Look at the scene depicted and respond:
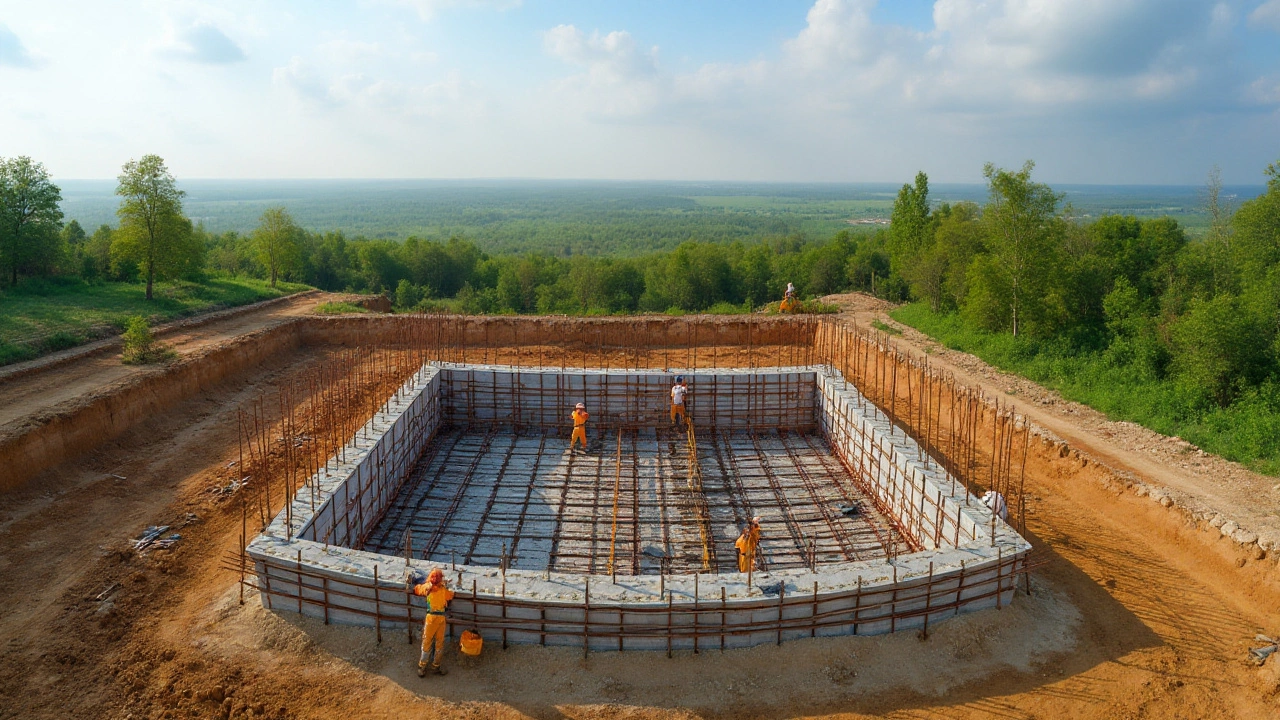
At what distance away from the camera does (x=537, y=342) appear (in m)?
19.9

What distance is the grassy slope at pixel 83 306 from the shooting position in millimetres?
14992

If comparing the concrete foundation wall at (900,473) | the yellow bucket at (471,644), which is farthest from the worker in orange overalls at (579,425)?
the yellow bucket at (471,644)

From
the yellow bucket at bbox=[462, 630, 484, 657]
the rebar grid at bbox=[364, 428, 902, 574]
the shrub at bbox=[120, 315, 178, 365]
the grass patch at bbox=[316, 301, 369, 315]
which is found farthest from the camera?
the grass patch at bbox=[316, 301, 369, 315]

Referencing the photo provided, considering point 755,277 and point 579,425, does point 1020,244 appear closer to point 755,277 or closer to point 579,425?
point 579,425

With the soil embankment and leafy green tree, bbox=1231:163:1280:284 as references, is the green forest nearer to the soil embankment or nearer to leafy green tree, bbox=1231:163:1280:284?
leafy green tree, bbox=1231:163:1280:284

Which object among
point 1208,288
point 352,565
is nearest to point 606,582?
point 352,565

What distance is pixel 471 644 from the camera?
6594mm

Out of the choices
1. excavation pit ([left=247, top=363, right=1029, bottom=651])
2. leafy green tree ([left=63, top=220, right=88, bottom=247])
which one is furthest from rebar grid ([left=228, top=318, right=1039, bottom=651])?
leafy green tree ([left=63, top=220, right=88, bottom=247])

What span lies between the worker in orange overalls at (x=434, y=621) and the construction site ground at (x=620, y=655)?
0.17 metres

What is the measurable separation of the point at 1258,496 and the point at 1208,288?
25.0 feet

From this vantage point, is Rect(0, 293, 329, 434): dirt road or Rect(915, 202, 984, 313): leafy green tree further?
Rect(915, 202, 984, 313): leafy green tree

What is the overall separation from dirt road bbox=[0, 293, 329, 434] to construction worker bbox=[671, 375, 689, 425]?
32.8 ft

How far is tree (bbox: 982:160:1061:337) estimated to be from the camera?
17.1 meters

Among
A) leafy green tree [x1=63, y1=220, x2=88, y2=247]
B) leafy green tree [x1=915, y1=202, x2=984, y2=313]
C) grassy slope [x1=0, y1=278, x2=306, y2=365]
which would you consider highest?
leafy green tree [x1=63, y1=220, x2=88, y2=247]
